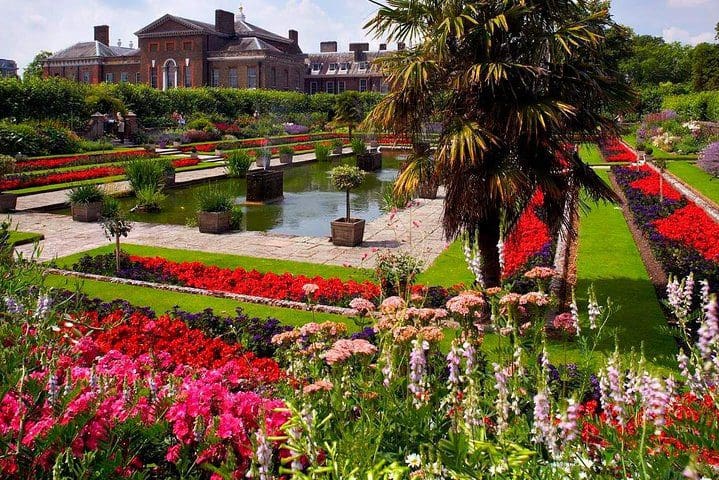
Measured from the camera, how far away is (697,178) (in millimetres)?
19734

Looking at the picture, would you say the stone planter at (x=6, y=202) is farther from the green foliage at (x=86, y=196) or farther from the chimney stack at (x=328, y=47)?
the chimney stack at (x=328, y=47)

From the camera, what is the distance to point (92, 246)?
1157cm

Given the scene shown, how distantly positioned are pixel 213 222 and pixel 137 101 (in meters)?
30.8

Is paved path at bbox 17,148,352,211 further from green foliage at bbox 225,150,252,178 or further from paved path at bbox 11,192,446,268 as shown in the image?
paved path at bbox 11,192,446,268

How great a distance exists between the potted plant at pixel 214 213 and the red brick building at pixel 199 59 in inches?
1953

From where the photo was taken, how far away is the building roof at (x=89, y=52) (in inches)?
2736

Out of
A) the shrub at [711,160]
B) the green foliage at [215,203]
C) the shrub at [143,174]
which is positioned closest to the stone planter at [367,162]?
the shrub at [143,174]

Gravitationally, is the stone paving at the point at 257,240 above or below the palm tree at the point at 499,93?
below

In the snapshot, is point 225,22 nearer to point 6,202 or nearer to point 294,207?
point 294,207

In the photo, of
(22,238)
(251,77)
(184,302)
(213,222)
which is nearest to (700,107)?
(213,222)

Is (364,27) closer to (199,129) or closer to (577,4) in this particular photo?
(577,4)

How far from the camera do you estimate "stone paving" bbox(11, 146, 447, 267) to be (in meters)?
11.0

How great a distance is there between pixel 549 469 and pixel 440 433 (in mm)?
781

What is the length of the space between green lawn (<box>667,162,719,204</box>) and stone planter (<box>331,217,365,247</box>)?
30.5 feet
